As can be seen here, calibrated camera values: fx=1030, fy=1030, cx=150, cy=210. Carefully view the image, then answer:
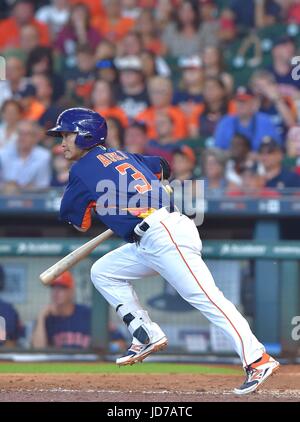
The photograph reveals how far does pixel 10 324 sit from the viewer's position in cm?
827

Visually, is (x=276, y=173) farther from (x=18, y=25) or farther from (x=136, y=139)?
(x=18, y=25)

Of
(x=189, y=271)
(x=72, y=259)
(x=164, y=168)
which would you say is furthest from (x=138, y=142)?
(x=189, y=271)

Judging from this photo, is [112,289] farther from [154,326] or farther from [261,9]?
[261,9]

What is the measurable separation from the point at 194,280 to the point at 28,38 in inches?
261

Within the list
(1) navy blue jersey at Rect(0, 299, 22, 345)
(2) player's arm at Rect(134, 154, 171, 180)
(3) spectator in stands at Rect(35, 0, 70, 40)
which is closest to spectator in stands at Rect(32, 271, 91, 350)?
(1) navy blue jersey at Rect(0, 299, 22, 345)

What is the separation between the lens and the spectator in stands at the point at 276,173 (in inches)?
348

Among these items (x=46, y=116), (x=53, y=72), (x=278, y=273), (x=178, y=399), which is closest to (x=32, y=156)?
(x=46, y=116)

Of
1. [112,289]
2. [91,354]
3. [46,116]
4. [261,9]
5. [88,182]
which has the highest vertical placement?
[261,9]

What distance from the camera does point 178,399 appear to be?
5.50m

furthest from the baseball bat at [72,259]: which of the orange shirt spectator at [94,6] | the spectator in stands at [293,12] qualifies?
the orange shirt spectator at [94,6]

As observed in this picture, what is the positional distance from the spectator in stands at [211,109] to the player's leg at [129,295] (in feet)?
13.3

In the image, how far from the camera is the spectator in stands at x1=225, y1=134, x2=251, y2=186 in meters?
9.13

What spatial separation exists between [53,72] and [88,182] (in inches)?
216

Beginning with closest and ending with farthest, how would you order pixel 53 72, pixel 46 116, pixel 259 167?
pixel 259 167 < pixel 46 116 < pixel 53 72
